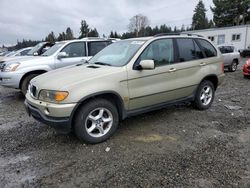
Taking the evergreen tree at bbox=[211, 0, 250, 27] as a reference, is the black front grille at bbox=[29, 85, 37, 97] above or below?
below

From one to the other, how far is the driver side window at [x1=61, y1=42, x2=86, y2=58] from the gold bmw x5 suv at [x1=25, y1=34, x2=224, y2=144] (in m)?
3.02

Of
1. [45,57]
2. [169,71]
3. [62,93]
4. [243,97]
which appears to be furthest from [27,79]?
[243,97]

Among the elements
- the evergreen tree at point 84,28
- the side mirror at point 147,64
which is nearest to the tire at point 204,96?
the side mirror at point 147,64

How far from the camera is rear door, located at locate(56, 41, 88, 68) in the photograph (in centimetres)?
748

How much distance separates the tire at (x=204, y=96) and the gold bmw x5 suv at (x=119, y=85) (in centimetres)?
2

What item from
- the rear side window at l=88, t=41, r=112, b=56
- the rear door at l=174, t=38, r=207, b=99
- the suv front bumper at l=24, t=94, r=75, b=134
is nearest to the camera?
the suv front bumper at l=24, t=94, r=75, b=134

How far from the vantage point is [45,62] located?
7188 mm

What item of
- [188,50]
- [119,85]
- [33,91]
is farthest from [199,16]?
[33,91]

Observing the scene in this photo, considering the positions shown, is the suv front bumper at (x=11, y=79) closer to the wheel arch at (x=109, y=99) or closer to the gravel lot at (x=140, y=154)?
the gravel lot at (x=140, y=154)

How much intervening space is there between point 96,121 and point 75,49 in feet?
15.3

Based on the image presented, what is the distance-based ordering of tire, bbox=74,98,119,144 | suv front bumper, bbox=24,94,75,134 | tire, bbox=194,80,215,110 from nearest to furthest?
suv front bumper, bbox=24,94,75,134
tire, bbox=74,98,119,144
tire, bbox=194,80,215,110

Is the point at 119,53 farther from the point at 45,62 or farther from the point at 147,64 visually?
the point at 45,62

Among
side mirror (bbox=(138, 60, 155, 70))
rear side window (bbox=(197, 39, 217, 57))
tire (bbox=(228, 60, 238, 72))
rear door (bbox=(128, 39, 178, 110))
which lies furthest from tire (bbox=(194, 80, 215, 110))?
tire (bbox=(228, 60, 238, 72))

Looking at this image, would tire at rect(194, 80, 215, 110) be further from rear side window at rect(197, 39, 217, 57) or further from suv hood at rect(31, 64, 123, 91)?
suv hood at rect(31, 64, 123, 91)
